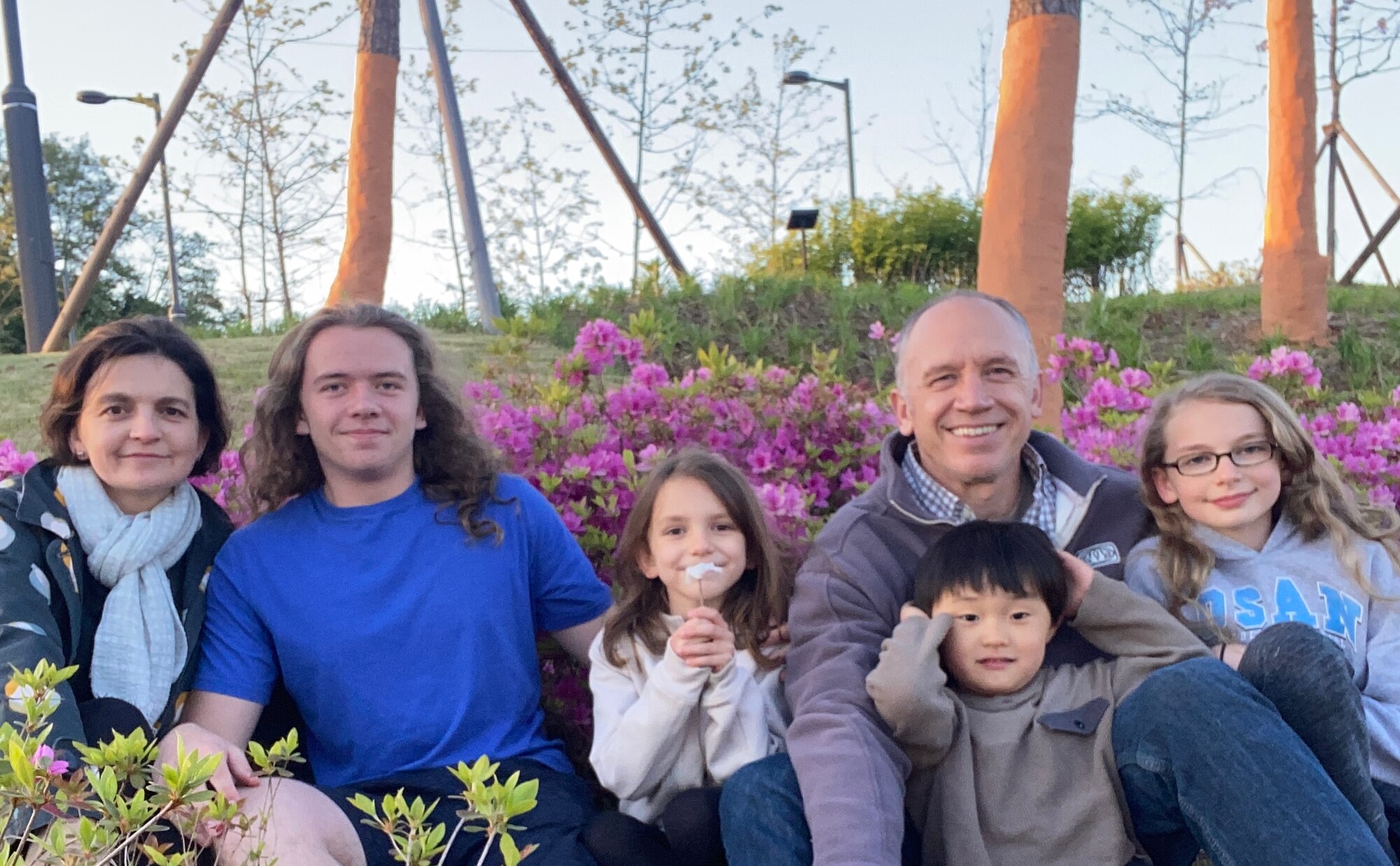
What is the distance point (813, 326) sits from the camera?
27.6 feet

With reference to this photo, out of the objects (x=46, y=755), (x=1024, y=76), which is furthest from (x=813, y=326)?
(x=46, y=755)

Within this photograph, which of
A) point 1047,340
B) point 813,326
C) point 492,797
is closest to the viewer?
point 492,797

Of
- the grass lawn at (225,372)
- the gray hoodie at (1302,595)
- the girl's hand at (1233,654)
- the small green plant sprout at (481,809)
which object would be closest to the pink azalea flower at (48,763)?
the small green plant sprout at (481,809)

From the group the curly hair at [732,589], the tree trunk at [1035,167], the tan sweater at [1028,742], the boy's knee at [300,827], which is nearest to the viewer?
the boy's knee at [300,827]

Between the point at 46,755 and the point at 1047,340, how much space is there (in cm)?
549

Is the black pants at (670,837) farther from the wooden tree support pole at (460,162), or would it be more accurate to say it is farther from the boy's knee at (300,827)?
the wooden tree support pole at (460,162)

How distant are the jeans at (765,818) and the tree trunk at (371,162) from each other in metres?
6.25

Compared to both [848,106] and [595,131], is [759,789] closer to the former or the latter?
[595,131]

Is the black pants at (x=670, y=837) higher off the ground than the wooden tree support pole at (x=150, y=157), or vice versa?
the wooden tree support pole at (x=150, y=157)

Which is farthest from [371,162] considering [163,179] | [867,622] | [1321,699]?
[163,179]

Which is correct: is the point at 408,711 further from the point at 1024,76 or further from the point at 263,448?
the point at 1024,76

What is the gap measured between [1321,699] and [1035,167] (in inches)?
195

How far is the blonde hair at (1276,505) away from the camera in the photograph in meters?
2.46

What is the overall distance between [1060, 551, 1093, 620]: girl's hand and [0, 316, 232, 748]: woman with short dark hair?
1.83m
